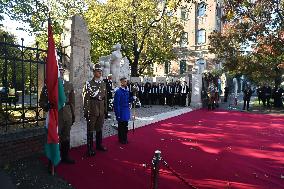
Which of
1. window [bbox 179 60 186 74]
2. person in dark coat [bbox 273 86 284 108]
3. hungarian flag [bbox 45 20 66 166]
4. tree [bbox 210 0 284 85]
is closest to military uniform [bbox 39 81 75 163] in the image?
hungarian flag [bbox 45 20 66 166]

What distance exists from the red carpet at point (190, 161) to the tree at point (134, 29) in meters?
21.2

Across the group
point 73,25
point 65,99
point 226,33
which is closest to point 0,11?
point 73,25

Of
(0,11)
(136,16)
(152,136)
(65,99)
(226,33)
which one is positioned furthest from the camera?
(136,16)

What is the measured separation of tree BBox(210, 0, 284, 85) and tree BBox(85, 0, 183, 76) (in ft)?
22.1

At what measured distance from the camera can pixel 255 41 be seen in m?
24.3

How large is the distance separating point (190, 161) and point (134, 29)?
2561 centimetres

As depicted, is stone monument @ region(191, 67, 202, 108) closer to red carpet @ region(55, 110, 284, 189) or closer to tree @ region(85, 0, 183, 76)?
tree @ region(85, 0, 183, 76)

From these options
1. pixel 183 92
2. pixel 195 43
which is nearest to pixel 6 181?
pixel 183 92

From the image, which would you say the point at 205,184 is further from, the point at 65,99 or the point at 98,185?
the point at 65,99

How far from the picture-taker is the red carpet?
17.4 feet

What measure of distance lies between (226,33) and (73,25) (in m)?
20.2

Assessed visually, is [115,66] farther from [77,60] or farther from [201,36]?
[201,36]

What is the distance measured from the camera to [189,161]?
21.6 feet

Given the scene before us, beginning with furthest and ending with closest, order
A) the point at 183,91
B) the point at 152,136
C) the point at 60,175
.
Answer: the point at 183,91 < the point at 152,136 < the point at 60,175
